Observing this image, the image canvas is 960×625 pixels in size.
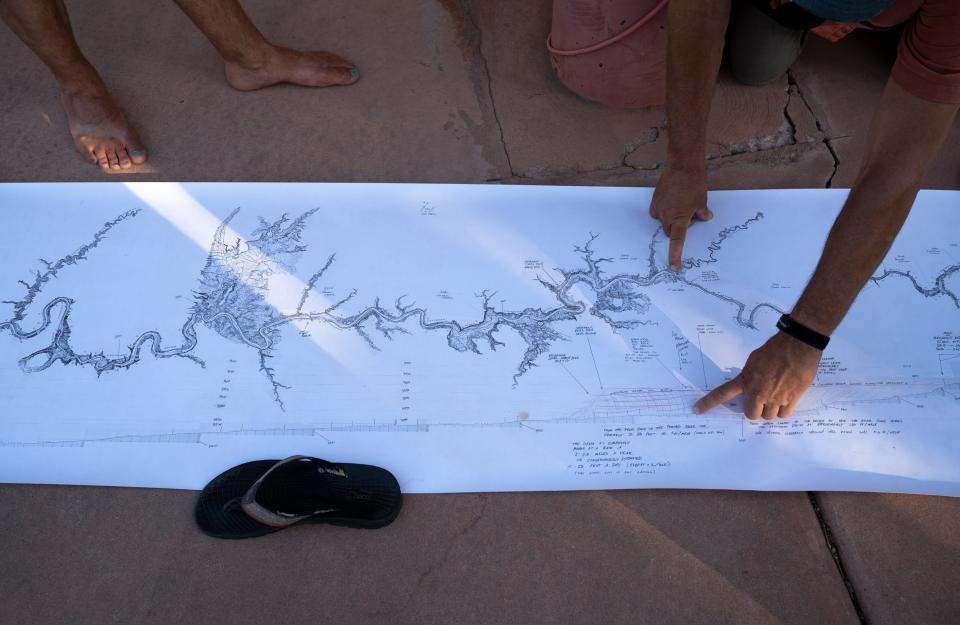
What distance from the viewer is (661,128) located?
1.35 m

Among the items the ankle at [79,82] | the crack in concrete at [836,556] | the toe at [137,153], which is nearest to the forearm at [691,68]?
the crack in concrete at [836,556]

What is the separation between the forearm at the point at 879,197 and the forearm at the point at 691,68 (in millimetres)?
274

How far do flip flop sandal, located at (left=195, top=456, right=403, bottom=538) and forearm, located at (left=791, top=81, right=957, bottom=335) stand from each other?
68cm

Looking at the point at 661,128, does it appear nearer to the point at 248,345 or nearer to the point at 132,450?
the point at 248,345

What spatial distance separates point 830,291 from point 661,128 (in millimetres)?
629

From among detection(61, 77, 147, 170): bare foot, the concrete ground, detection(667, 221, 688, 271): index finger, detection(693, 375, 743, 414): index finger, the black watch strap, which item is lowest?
the concrete ground

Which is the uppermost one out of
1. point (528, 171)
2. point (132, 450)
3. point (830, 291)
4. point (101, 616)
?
point (528, 171)

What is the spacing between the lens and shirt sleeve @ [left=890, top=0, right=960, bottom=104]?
753 mm

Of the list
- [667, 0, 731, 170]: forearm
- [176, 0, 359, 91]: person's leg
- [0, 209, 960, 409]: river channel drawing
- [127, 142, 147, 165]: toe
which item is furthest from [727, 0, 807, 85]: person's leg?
[127, 142, 147, 165]: toe

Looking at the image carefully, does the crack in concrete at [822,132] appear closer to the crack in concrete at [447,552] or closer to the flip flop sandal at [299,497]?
the crack in concrete at [447,552]

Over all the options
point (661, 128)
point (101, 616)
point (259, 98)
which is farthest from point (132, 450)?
point (661, 128)

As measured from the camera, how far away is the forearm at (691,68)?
3.25 feet

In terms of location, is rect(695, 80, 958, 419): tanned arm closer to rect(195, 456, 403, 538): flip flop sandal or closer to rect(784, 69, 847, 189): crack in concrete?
rect(784, 69, 847, 189): crack in concrete

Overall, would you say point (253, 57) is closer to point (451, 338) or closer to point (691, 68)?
point (451, 338)
